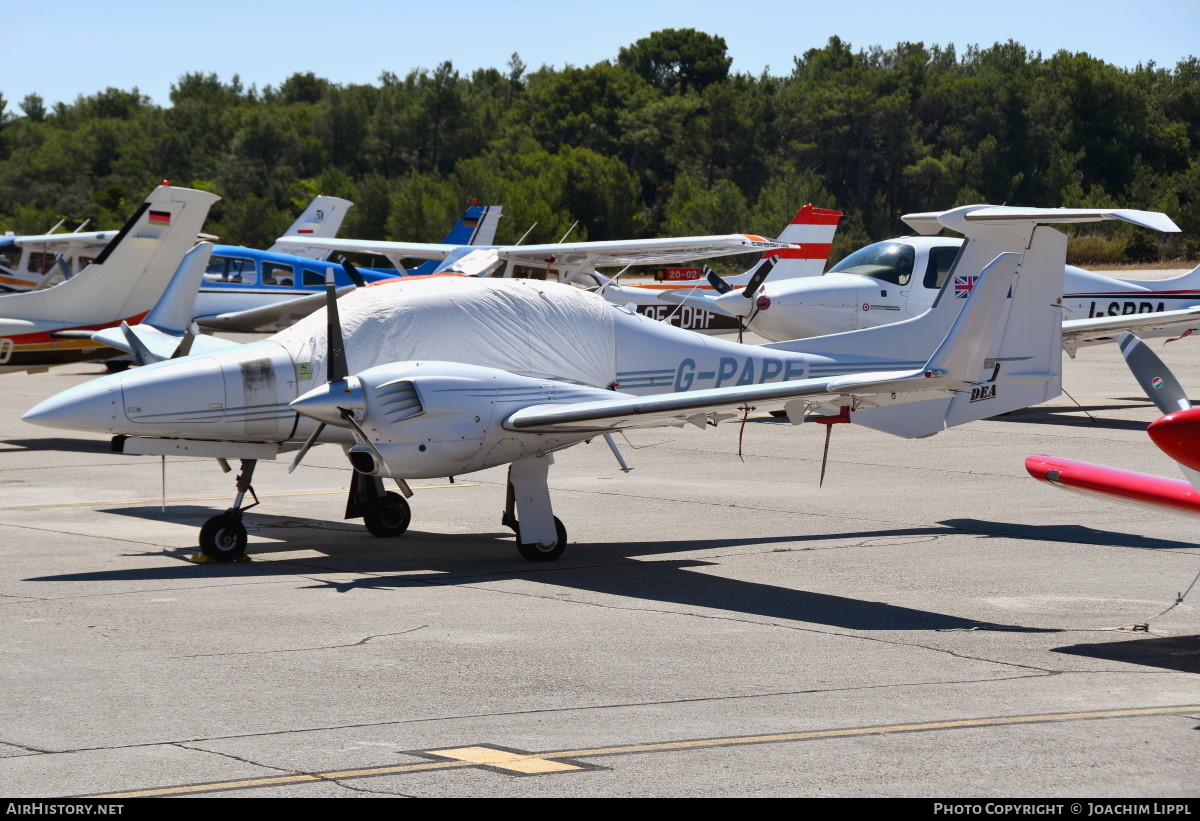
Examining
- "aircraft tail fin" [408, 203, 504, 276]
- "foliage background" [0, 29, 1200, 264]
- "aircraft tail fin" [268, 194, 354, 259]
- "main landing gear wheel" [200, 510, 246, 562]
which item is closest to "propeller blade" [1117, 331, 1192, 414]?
"main landing gear wheel" [200, 510, 246, 562]

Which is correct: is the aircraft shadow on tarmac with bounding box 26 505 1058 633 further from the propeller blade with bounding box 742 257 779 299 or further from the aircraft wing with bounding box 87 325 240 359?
the propeller blade with bounding box 742 257 779 299

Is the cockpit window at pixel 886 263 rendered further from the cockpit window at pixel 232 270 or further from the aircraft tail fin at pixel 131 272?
the cockpit window at pixel 232 270

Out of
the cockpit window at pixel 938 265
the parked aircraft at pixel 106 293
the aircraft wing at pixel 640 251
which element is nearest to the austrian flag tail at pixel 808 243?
the aircraft wing at pixel 640 251

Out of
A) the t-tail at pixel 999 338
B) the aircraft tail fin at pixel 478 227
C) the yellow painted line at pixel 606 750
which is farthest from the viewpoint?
the aircraft tail fin at pixel 478 227

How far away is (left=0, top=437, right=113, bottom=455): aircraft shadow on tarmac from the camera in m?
19.2

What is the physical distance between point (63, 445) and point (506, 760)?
15974 mm

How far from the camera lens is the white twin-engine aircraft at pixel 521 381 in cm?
1045

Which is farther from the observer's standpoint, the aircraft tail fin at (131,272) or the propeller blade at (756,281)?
the propeller blade at (756,281)

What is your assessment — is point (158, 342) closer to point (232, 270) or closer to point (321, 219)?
point (232, 270)

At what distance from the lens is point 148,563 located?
11.2 m

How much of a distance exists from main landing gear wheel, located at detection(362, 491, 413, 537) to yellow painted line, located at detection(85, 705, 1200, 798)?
6.83m

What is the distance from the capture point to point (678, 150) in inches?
3206

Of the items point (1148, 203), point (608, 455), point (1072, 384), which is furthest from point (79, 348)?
point (1148, 203)

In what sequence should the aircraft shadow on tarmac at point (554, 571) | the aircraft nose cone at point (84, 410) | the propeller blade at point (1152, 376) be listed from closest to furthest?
the propeller blade at point (1152, 376) → the aircraft shadow on tarmac at point (554, 571) → the aircraft nose cone at point (84, 410)
